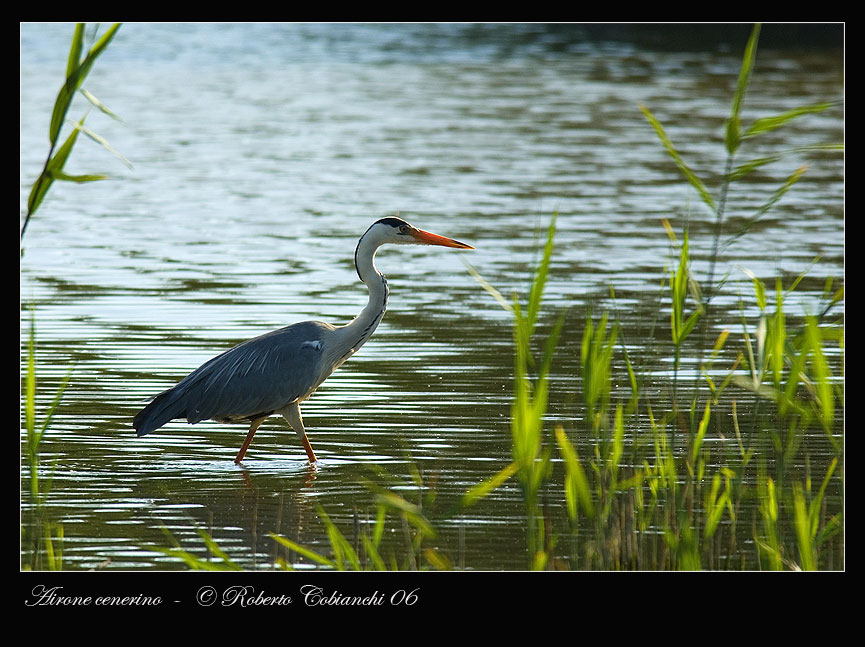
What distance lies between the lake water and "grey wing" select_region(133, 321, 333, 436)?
312mm

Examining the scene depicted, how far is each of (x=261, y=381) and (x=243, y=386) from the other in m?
0.12

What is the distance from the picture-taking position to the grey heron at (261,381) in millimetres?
7891

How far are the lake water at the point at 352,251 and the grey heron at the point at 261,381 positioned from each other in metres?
0.28

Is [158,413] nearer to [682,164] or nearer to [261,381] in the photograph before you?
[261,381]

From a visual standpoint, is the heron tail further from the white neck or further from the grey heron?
the white neck

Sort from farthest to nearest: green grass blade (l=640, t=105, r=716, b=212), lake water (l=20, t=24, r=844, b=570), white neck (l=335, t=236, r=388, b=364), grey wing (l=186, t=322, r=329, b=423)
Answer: white neck (l=335, t=236, r=388, b=364), grey wing (l=186, t=322, r=329, b=423), lake water (l=20, t=24, r=844, b=570), green grass blade (l=640, t=105, r=716, b=212)

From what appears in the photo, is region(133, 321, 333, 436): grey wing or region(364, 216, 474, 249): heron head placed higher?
region(364, 216, 474, 249): heron head

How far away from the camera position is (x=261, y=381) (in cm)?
Answer: 796

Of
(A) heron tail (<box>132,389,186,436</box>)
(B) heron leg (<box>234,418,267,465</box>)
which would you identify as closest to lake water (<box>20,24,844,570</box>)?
(B) heron leg (<box>234,418,267,465</box>)

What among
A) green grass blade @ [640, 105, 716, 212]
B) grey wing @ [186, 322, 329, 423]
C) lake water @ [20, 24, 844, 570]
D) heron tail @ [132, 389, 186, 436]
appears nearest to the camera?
green grass blade @ [640, 105, 716, 212]

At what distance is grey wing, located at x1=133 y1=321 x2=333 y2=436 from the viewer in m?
7.88

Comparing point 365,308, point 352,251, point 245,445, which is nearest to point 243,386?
point 245,445

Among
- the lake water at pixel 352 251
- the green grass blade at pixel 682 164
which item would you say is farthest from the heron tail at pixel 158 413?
the green grass blade at pixel 682 164

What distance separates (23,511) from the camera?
6836 mm
